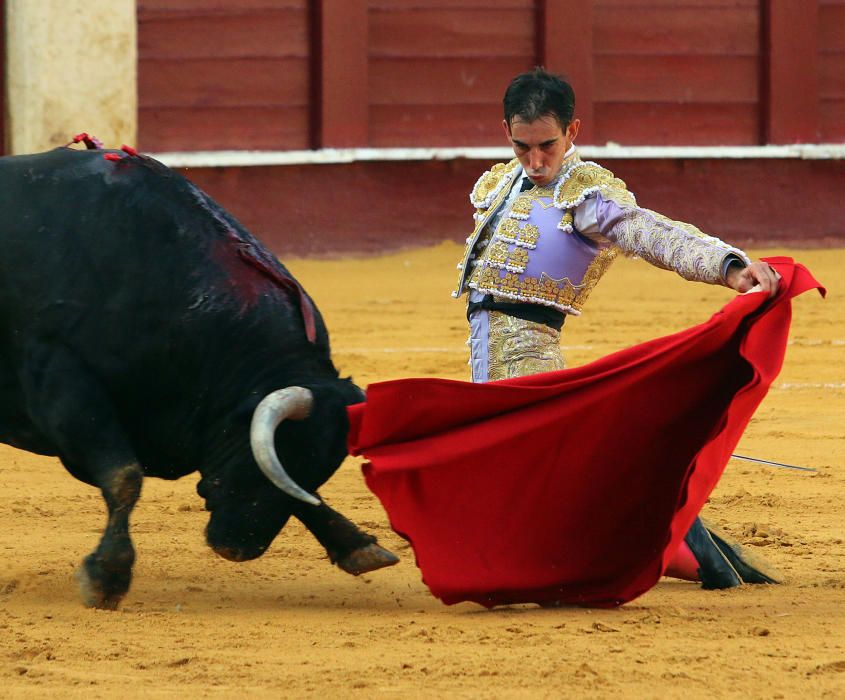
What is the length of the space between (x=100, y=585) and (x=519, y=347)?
0.95 metres

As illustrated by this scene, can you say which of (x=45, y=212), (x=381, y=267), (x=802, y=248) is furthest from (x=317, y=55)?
(x=45, y=212)

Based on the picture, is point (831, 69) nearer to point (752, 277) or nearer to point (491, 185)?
point (491, 185)

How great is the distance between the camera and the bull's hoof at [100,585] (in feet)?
11.0

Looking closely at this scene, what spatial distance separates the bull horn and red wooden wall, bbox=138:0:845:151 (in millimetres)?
6205

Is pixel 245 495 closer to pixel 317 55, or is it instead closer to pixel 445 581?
pixel 445 581

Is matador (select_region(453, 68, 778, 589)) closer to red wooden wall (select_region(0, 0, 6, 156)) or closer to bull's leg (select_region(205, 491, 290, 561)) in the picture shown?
bull's leg (select_region(205, 491, 290, 561))

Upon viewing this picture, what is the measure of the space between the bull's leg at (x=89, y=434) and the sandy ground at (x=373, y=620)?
134 millimetres

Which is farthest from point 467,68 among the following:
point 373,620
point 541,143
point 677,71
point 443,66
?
point 373,620

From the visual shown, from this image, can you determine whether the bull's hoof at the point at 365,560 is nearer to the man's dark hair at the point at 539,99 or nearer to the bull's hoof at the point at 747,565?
the bull's hoof at the point at 747,565

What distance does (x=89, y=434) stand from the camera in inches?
136

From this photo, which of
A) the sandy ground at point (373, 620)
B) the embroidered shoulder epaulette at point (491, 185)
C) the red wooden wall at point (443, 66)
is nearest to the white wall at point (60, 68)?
the red wooden wall at point (443, 66)

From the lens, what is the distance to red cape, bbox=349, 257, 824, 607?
10.8ft

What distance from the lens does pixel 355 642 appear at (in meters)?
3.05

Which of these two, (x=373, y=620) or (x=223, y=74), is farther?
(x=223, y=74)
